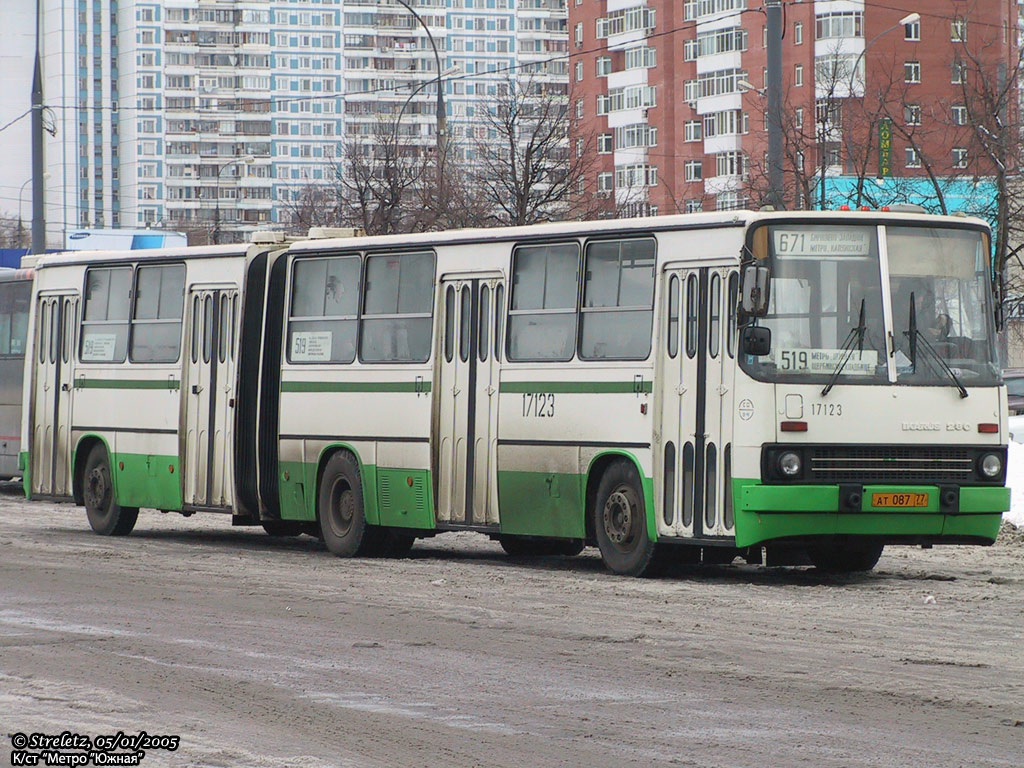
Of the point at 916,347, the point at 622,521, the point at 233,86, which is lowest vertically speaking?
the point at 622,521

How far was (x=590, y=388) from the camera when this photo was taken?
15.9 meters

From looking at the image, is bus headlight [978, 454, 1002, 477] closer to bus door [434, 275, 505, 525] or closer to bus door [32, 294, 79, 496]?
bus door [434, 275, 505, 525]

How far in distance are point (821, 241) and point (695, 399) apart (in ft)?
4.91

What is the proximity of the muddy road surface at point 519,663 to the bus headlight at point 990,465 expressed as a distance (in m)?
0.86

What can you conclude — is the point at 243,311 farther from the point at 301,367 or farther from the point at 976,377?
the point at 976,377

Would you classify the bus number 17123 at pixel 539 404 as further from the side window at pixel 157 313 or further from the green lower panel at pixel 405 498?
the side window at pixel 157 313

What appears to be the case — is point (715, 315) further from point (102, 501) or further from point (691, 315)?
point (102, 501)

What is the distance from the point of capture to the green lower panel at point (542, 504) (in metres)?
16.0

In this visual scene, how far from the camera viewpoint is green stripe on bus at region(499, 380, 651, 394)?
1548cm

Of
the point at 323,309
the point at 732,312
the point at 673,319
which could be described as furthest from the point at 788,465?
the point at 323,309

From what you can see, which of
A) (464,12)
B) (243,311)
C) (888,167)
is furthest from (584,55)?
(243,311)

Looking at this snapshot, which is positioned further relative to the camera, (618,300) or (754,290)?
(618,300)

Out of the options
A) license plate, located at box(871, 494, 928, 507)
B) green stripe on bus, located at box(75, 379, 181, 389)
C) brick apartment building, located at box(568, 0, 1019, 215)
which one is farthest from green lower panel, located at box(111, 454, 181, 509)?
brick apartment building, located at box(568, 0, 1019, 215)

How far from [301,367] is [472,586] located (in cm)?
472
